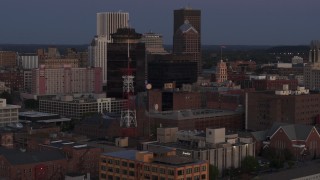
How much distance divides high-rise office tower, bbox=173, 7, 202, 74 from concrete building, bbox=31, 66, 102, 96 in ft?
91.1

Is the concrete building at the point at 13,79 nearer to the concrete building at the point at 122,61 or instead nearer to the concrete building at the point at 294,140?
the concrete building at the point at 122,61

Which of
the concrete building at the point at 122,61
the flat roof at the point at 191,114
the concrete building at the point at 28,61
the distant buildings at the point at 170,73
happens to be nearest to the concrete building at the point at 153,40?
the concrete building at the point at 28,61

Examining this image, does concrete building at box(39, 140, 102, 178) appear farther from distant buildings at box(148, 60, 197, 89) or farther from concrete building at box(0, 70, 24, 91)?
concrete building at box(0, 70, 24, 91)

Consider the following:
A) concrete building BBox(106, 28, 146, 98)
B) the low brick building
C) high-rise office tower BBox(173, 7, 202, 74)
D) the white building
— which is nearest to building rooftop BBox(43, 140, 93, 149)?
the low brick building

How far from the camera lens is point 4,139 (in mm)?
58438

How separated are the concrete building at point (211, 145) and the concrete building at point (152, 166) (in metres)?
9.15

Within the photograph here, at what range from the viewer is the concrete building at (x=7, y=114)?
242ft

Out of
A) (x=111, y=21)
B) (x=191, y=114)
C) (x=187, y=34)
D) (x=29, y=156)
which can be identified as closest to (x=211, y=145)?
(x=29, y=156)

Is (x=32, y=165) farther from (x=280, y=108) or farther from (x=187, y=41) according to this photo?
(x=187, y=41)

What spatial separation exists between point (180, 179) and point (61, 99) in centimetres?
5572

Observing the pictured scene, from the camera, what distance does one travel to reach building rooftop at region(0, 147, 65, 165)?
46.8 metres

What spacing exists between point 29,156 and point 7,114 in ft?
89.2

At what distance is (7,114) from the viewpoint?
74.1 metres

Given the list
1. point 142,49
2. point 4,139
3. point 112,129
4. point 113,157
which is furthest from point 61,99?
point 113,157
